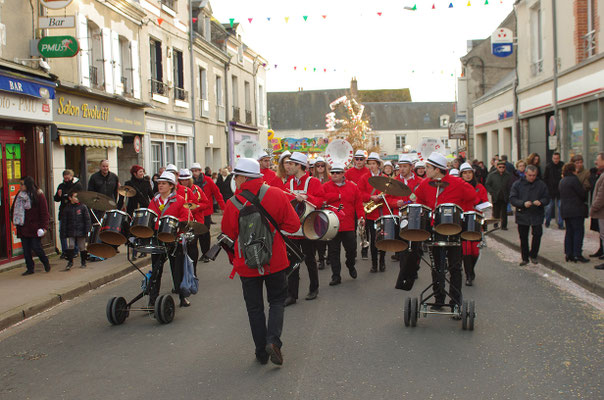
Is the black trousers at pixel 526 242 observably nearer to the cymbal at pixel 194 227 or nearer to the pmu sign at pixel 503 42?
the cymbal at pixel 194 227

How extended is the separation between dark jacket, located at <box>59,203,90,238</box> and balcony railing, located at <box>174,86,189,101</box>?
1121 centimetres

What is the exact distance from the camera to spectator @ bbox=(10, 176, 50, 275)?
10250mm

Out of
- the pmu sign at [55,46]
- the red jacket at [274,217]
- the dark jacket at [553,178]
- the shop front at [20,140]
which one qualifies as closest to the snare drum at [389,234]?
the red jacket at [274,217]

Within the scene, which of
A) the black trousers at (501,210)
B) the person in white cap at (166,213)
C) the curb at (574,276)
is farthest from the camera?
the black trousers at (501,210)

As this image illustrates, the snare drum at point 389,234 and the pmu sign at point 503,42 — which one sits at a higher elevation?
the pmu sign at point 503,42

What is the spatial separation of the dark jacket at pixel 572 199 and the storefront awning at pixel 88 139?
9.81m

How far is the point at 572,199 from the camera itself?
10.2 metres

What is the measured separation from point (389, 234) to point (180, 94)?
676 inches

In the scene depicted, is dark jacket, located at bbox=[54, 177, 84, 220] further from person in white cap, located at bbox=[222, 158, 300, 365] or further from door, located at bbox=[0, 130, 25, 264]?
person in white cap, located at bbox=[222, 158, 300, 365]

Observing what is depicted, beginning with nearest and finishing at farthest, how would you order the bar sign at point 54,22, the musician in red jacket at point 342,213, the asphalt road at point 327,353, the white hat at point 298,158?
1. the asphalt road at point 327,353
2. the white hat at point 298,158
3. the musician in red jacket at point 342,213
4. the bar sign at point 54,22

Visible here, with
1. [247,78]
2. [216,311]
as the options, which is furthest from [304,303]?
[247,78]

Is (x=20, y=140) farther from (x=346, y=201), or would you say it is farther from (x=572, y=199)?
(x=572, y=199)

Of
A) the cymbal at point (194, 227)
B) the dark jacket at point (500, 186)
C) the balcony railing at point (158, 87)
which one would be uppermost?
the balcony railing at point (158, 87)

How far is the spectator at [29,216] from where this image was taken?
10.2 m
